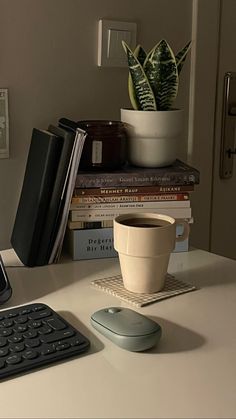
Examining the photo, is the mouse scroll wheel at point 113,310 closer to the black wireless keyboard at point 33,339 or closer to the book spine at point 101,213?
the black wireless keyboard at point 33,339

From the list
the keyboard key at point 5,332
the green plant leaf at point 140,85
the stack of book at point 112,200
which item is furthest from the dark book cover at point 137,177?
the keyboard key at point 5,332

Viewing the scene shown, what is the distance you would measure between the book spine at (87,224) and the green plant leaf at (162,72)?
0.78 feet

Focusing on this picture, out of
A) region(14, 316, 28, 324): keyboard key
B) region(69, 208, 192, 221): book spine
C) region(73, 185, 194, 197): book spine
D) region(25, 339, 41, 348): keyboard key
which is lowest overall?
region(25, 339, 41, 348): keyboard key

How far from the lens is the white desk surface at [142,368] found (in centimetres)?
63

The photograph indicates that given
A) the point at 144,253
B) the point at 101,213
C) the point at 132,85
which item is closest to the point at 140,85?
the point at 132,85

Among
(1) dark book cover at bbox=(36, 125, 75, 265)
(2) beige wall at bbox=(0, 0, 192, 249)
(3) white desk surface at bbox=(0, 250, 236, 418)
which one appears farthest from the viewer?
(2) beige wall at bbox=(0, 0, 192, 249)

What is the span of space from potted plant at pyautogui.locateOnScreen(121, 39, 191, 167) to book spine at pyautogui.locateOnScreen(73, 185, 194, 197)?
6cm

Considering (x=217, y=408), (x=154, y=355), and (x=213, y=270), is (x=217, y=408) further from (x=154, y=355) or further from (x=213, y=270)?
(x=213, y=270)

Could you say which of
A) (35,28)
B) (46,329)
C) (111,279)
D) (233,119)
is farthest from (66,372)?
(233,119)

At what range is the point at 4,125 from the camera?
1.14 metres

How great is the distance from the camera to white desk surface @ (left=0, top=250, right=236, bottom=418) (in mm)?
633

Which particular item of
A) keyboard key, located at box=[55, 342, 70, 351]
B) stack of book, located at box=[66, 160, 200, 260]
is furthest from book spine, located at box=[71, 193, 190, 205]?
keyboard key, located at box=[55, 342, 70, 351]

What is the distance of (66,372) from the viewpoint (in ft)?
2.30

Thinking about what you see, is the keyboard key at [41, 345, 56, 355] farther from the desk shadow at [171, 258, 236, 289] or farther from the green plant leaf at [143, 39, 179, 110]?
the green plant leaf at [143, 39, 179, 110]
